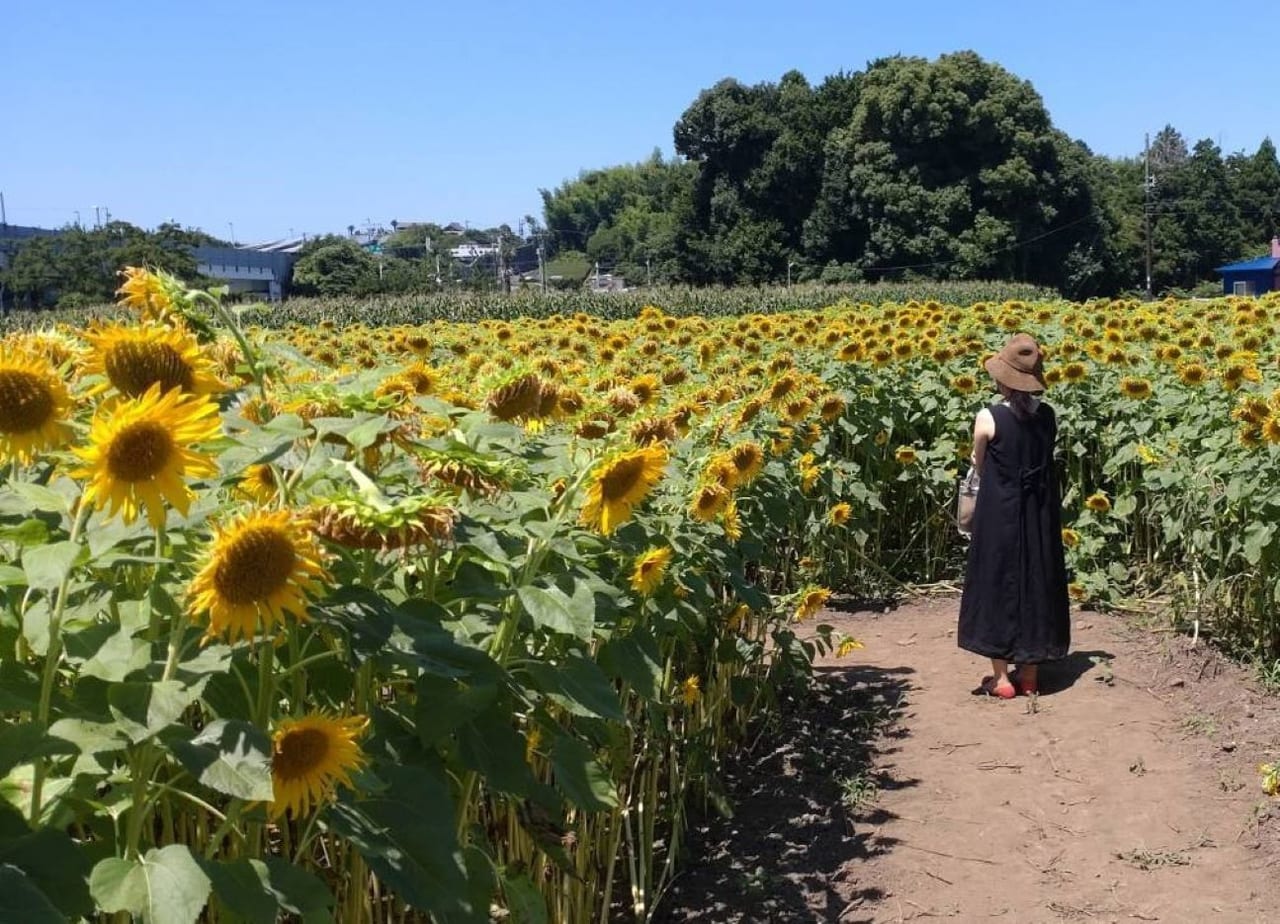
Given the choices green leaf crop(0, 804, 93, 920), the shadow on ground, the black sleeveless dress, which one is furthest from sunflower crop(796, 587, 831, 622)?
green leaf crop(0, 804, 93, 920)

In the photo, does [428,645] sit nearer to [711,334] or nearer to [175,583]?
[175,583]

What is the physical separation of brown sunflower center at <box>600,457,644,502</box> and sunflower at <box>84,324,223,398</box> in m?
0.67

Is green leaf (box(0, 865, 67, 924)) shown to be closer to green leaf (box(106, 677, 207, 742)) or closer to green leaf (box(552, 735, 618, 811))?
green leaf (box(106, 677, 207, 742))

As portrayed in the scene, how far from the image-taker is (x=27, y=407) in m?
1.37

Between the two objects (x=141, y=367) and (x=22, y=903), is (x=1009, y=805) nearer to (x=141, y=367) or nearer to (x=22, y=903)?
(x=141, y=367)

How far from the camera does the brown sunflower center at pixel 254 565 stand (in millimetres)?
1247

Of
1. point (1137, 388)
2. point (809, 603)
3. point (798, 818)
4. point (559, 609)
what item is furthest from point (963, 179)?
point (559, 609)

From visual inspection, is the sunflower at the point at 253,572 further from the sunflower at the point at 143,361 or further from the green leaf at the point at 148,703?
the sunflower at the point at 143,361

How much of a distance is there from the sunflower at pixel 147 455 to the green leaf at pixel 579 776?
0.82 metres

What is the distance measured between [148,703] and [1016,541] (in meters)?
4.33

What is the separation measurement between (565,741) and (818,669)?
12.1 feet

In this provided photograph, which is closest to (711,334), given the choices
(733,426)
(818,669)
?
(818,669)

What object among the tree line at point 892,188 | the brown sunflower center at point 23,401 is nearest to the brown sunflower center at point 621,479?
the brown sunflower center at point 23,401


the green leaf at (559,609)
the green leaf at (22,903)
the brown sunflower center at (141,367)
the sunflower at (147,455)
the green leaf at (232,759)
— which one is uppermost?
the brown sunflower center at (141,367)
